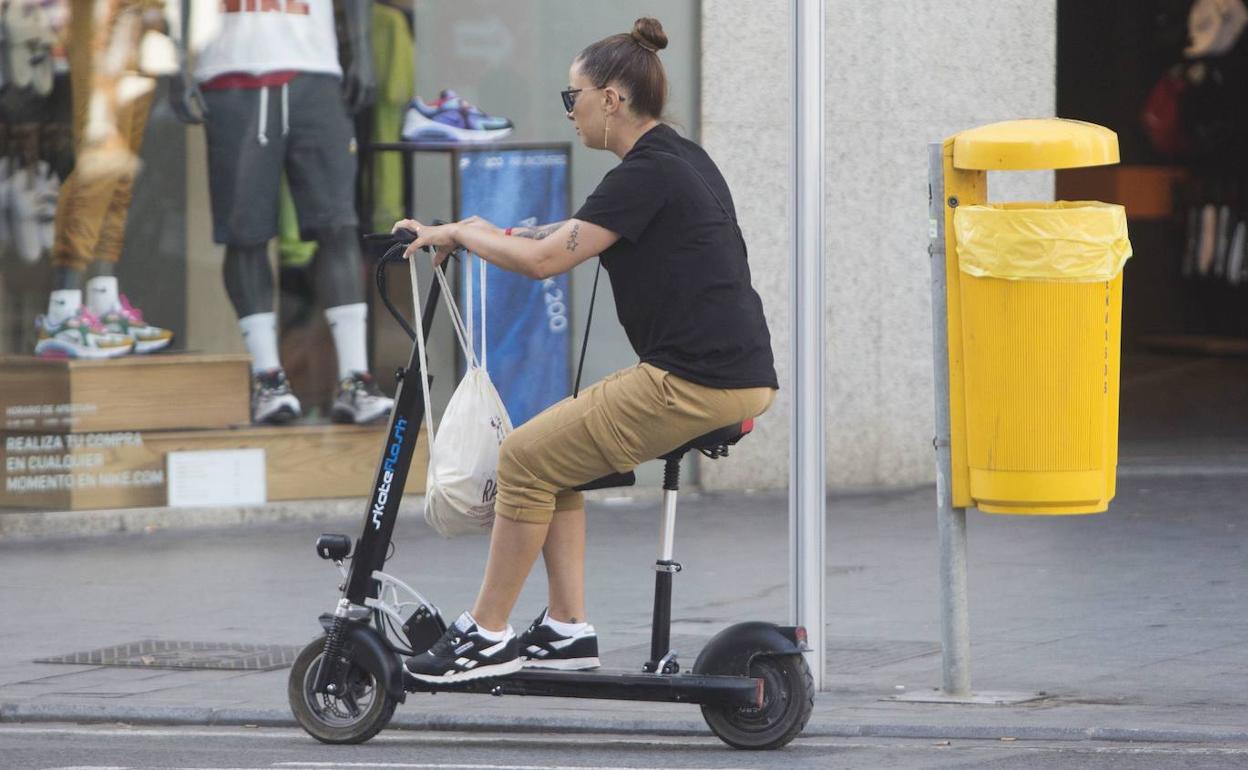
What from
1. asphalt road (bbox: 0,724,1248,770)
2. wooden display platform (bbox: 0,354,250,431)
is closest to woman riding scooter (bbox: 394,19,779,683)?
asphalt road (bbox: 0,724,1248,770)

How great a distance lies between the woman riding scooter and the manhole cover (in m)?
1.78

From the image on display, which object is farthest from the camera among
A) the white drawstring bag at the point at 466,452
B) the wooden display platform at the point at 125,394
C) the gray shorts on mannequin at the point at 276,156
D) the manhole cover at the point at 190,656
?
the gray shorts on mannequin at the point at 276,156

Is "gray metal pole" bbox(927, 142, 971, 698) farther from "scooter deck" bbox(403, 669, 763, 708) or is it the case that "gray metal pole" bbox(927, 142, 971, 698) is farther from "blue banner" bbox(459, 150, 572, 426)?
"blue banner" bbox(459, 150, 572, 426)

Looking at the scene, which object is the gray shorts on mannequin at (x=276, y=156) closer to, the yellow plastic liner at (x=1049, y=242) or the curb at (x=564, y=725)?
the curb at (x=564, y=725)

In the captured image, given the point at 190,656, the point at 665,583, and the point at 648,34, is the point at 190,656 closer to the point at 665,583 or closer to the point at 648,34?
the point at 665,583

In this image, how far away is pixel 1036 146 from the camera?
6.23 metres

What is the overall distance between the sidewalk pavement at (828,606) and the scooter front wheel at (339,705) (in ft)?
1.58

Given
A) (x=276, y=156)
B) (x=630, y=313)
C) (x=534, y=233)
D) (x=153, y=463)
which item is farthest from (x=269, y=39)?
(x=630, y=313)

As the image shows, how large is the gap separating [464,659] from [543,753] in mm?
368

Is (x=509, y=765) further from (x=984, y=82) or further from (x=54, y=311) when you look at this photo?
(x=984, y=82)

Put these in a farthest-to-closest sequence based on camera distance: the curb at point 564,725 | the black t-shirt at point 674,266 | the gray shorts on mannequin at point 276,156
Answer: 1. the gray shorts on mannequin at point 276,156
2. the curb at point 564,725
3. the black t-shirt at point 674,266

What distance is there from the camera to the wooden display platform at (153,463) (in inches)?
429

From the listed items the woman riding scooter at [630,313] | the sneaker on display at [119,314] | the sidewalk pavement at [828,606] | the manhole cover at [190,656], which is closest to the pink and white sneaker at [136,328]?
the sneaker on display at [119,314]

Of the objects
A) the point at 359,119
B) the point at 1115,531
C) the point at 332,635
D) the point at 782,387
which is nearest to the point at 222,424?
the point at 359,119
